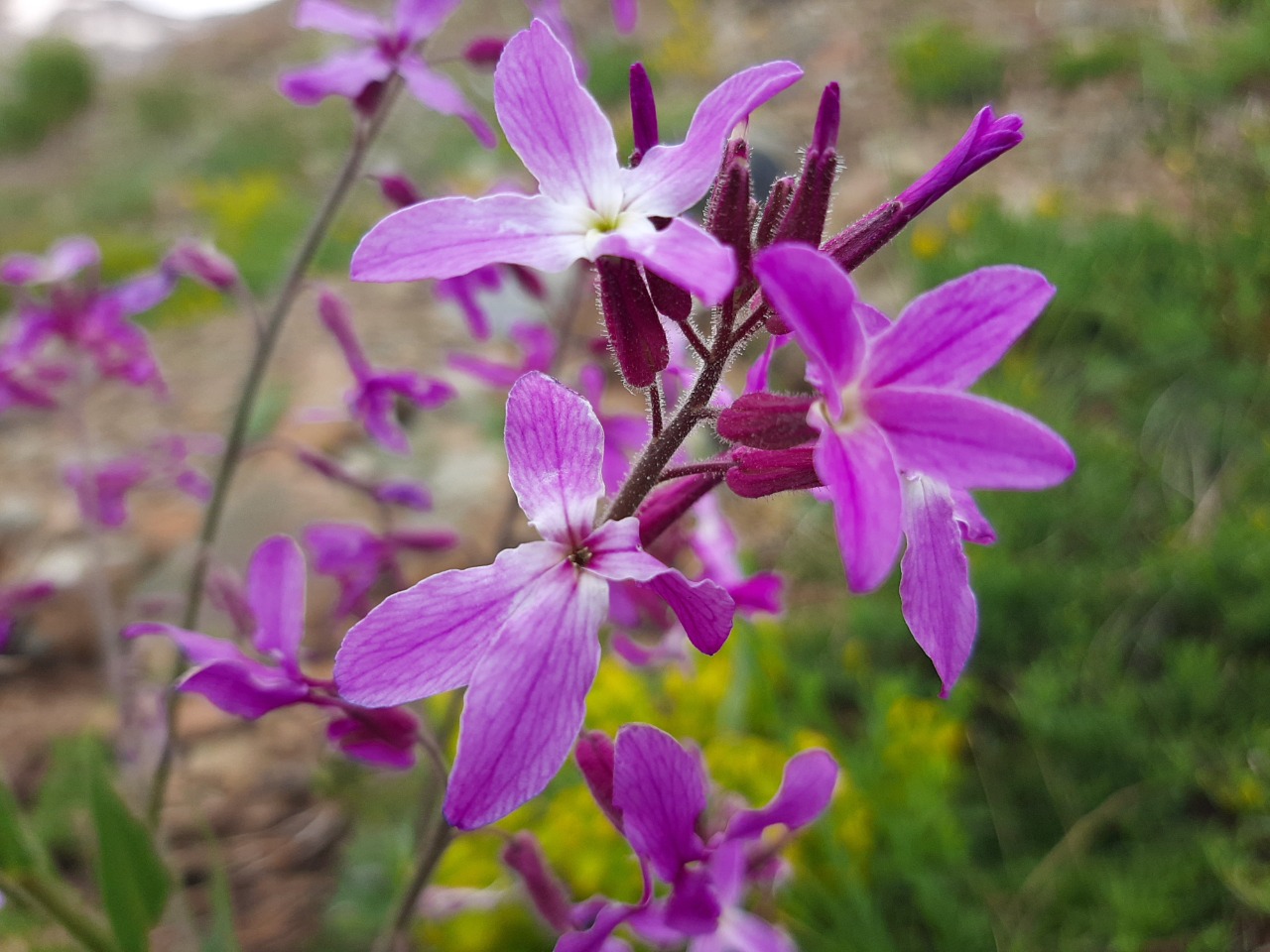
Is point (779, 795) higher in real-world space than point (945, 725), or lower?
higher

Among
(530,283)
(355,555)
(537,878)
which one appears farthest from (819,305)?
(355,555)

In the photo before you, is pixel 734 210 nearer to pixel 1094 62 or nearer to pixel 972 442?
pixel 972 442

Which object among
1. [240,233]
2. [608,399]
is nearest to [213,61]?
[240,233]

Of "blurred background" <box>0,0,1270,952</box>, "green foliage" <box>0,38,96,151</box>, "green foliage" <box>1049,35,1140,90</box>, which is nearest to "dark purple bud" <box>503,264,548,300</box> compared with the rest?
"blurred background" <box>0,0,1270,952</box>

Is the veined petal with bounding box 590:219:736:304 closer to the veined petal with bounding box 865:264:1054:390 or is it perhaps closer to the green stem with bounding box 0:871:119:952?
the veined petal with bounding box 865:264:1054:390

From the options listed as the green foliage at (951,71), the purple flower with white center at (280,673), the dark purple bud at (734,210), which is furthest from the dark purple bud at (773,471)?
the green foliage at (951,71)

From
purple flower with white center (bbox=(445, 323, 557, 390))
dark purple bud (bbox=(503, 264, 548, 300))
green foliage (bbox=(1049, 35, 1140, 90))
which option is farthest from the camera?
green foliage (bbox=(1049, 35, 1140, 90))

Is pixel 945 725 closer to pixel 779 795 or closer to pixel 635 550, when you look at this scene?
pixel 779 795
